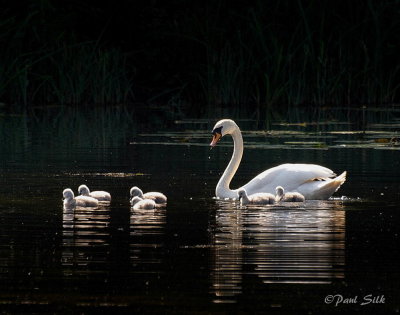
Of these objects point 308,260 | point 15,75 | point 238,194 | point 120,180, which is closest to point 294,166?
point 238,194

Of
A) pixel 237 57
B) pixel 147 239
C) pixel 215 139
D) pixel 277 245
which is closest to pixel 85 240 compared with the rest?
pixel 147 239

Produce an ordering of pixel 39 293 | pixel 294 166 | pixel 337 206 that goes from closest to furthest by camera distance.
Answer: pixel 39 293, pixel 337 206, pixel 294 166

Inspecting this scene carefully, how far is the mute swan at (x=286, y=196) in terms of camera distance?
41.0 feet

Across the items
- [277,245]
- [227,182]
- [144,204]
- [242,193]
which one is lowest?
[277,245]

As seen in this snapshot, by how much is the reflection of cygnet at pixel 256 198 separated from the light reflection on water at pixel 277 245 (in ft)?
0.46

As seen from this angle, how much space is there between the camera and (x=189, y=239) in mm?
9805

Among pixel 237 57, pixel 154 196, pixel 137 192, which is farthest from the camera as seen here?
pixel 237 57

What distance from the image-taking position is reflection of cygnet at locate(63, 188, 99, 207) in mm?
11594

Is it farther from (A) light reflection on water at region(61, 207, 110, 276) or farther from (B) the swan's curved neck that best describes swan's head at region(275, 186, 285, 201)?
(A) light reflection on water at region(61, 207, 110, 276)

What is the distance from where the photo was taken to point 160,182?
45.7ft

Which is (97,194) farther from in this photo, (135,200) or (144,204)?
(144,204)

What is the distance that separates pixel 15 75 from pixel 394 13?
797 cm

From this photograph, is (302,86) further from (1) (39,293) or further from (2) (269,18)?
(1) (39,293)

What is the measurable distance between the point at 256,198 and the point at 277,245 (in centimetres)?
278
